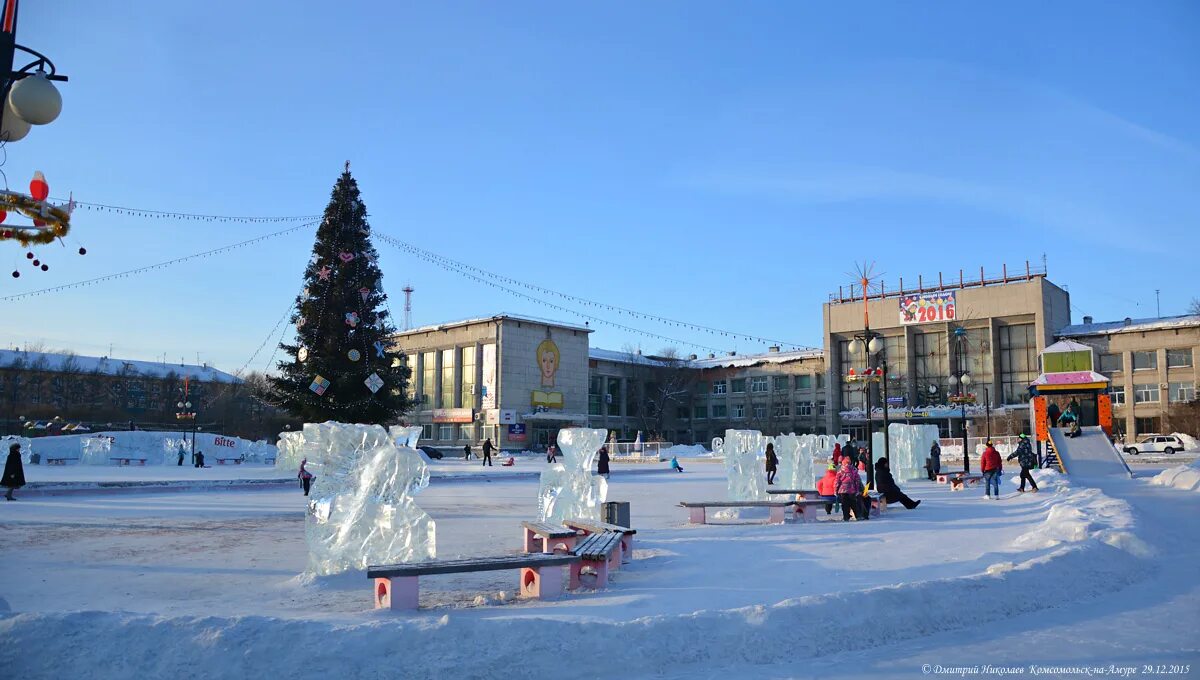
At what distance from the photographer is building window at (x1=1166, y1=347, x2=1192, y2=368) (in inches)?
2539

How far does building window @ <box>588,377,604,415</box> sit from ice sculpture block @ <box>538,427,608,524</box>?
7243 cm

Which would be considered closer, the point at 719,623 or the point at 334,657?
the point at 334,657

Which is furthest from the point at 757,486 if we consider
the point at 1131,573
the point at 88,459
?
the point at 88,459

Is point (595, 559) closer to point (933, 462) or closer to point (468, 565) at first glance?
point (468, 565)

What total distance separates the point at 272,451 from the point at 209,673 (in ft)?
153

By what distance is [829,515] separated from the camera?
1688 centimetres

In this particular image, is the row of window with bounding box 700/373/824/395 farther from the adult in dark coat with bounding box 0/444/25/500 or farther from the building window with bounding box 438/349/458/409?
the adult in dark coat with bounding box 0/444/25/500

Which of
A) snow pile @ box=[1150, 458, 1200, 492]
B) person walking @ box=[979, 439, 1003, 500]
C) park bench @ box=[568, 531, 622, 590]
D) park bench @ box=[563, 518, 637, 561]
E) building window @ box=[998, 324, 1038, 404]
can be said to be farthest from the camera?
building window @ box=[998, 324, 1038, 404]

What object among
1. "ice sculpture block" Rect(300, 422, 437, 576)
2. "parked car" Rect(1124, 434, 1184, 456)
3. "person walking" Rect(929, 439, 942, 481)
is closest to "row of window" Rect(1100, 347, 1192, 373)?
"parked car" Rect(1124, 434, 1184, 456)

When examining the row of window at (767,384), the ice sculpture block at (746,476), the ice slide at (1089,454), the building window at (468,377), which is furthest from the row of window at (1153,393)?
the ice sculpture block at (746,476)

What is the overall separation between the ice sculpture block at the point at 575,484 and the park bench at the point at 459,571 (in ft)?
14.5

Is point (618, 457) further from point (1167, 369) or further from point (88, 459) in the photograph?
point (1167, 369)

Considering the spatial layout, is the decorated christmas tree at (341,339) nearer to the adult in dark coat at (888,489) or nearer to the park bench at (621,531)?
the adult in dark coat at (888,489)

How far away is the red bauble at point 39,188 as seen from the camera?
835cm
